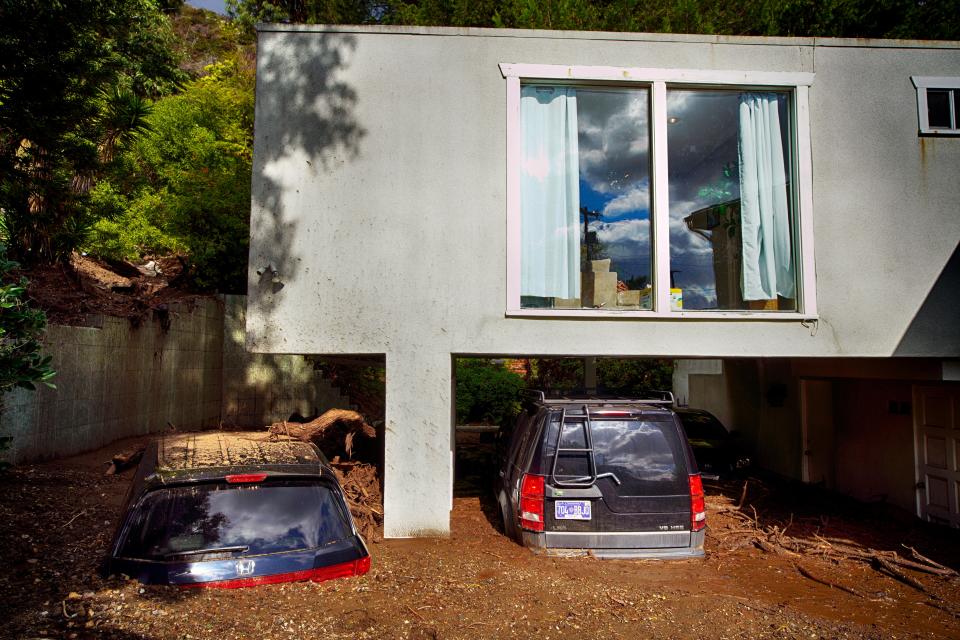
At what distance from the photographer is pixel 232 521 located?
12.7 ft

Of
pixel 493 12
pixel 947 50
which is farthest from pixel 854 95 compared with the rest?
pixel 493 12

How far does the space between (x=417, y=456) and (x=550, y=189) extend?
10.5 ft

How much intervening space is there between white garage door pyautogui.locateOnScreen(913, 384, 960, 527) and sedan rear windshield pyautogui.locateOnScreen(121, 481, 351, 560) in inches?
296

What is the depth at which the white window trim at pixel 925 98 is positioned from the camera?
23.3 ft

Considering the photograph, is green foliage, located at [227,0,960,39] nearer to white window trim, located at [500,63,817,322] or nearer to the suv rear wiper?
white window trim, located at [500,63,817,322]

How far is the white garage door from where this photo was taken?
7.84 metres

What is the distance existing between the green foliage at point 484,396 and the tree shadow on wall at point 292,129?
11.1m

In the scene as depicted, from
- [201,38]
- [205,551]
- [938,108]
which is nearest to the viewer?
[205,551]

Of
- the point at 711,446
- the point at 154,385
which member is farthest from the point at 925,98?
the point at 154,385

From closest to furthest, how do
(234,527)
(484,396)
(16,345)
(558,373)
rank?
(234,527), (16,345), (484,396), (558,373)

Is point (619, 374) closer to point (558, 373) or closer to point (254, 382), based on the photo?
point (558, 373)

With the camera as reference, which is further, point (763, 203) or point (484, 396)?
point (484, 396)

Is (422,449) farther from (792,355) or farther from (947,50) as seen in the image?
(947,50)

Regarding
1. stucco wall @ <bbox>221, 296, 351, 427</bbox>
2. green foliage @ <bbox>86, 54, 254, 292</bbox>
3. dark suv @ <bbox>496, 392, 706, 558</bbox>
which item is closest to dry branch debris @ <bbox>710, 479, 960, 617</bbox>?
dark suv @ <bbox>496, 392, 706, 558</bbox>
